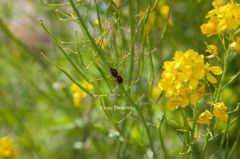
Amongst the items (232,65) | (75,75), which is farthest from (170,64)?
(75,75)

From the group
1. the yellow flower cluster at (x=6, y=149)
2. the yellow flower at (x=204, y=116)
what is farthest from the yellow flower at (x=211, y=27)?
the yellow flower cluster at (x=6, y=149)

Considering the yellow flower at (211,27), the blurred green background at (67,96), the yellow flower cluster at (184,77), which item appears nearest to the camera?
the yellow flower cluster at (184,77)

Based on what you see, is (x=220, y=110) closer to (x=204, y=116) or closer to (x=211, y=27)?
(x=204, y=116)

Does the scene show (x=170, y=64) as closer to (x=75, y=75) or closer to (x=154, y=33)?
(x=154, y=33)

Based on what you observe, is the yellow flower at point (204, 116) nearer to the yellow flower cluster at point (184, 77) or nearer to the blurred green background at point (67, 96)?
the yellow flower cluster at point (184, 77)

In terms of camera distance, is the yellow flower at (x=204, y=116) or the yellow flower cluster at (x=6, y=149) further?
the yellow flower cluster at (x=6, y=149)

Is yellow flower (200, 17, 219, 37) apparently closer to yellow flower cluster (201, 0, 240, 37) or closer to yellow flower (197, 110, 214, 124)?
yellow flower cluster (201, 0, 240, 37)

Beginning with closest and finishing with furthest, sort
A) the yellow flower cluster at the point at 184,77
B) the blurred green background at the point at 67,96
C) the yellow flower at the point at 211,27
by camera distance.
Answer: the yellow flower cluster at the point at 184,77, the yellow flower at the point at 211,27, the blurred green background at the point at 67,96

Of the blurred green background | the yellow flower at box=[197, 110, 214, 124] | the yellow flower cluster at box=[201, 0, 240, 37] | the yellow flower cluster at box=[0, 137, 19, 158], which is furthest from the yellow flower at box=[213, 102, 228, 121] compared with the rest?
the yellow flower cluster at box=[0, 137, 19, 158]
